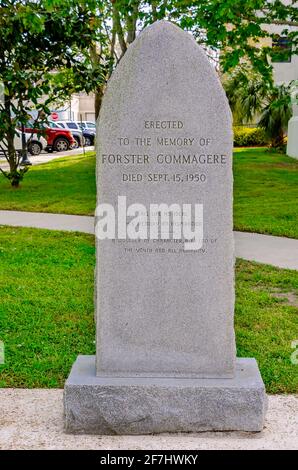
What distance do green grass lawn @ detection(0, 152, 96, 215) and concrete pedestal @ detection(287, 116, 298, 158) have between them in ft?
23.8

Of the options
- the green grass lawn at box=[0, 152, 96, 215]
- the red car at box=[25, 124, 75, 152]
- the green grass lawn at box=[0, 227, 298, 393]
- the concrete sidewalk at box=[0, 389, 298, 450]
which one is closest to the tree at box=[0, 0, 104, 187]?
the green grass lawn at box=[0, 152, 96, 215]

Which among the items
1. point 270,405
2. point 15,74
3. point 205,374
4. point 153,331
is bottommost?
point 270,405

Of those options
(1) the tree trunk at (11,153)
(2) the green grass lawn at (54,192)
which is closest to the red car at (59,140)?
(2) the green grass lawn at (54,192)

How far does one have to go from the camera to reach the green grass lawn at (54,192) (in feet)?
44.9

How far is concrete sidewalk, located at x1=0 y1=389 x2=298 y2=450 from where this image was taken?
13.1ft

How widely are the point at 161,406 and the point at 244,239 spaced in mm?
6453

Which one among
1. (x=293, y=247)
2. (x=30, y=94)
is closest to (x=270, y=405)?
(x=293, y=247)

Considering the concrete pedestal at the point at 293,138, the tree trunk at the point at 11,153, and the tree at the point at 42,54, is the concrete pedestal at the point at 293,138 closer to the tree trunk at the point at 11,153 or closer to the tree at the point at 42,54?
the tree trunk at the point at 11,153

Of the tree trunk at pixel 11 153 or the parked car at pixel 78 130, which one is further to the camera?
the parked car at pixel 78 130

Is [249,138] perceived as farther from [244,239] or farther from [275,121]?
[244,239]

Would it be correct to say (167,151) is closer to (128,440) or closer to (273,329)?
(128,440)

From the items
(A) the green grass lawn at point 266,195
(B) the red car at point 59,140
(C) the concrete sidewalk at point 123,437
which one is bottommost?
(C) the concrete sidewalk at point 123,437

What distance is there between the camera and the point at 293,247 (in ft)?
32.0
